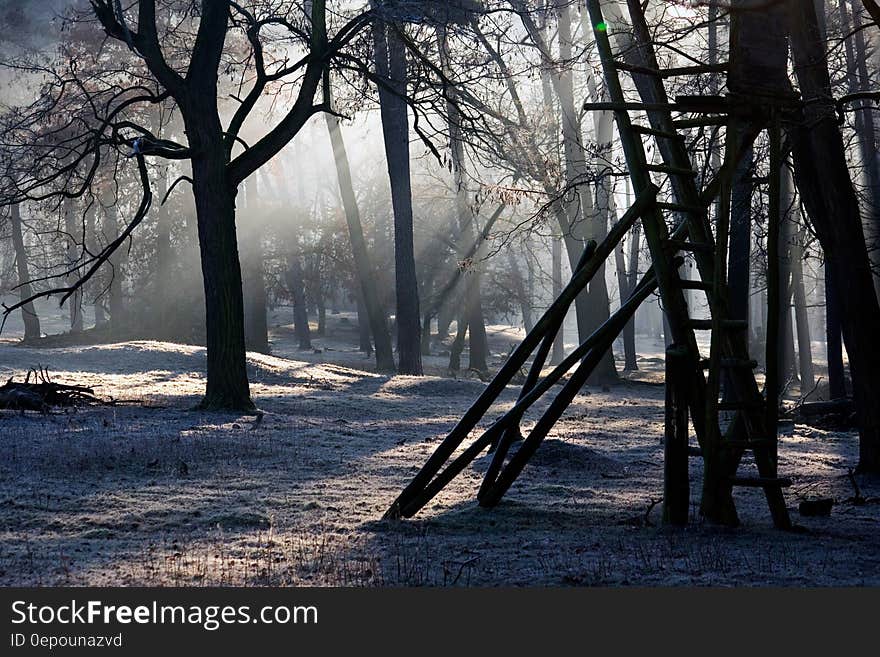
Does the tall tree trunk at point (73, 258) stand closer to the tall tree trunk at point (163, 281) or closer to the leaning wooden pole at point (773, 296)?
the tall tree trunk at point (163, 281)

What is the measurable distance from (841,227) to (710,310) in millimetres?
3640

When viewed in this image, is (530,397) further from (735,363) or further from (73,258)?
(73,258)

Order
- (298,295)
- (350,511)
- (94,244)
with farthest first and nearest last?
1. (298,295)
2. (94,244)
3. (350,511)

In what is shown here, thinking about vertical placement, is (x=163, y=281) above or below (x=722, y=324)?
above

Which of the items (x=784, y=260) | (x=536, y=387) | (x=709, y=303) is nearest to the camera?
(x=709, y=303)

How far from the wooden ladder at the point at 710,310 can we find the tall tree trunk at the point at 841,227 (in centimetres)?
305

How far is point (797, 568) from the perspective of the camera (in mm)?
5645

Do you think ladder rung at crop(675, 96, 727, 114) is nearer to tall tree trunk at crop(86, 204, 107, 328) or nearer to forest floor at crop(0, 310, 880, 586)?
forest floor at crop(0, 310, 880, 586)

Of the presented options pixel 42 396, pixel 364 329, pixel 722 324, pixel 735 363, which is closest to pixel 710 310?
pixel 722 324

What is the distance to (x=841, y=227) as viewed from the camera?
9633mm

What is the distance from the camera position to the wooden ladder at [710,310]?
262 inches

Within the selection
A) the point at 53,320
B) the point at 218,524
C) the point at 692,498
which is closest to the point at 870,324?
the point at 692,498

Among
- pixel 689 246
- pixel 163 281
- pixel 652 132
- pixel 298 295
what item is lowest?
pixel 689 246

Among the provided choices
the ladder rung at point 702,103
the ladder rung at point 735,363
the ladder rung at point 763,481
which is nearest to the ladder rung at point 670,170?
the ladder rung at point 702,103
